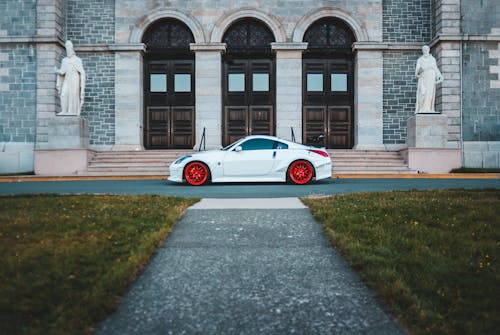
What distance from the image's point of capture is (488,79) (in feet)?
67.8

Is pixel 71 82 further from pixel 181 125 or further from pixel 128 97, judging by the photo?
pixel 181 125

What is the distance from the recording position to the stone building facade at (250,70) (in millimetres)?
20562

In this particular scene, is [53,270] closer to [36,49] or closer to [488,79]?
[36,49]

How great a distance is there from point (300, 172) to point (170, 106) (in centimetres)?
1144

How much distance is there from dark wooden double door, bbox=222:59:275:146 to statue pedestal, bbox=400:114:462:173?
6.74 meters

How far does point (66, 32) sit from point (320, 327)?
21.5 meters

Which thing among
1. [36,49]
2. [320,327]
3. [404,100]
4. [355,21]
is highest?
[355,21]

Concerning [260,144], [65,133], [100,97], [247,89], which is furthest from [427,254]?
[100,97]

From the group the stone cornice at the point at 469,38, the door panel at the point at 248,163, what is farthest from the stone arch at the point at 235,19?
the door panel at the point at 248,163

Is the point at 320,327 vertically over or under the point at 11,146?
under

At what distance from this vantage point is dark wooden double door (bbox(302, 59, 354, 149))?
22.6 meters

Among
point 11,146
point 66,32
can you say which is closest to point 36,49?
point 66,32

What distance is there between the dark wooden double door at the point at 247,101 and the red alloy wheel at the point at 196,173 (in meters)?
9.85

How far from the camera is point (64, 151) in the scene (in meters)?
18.0
